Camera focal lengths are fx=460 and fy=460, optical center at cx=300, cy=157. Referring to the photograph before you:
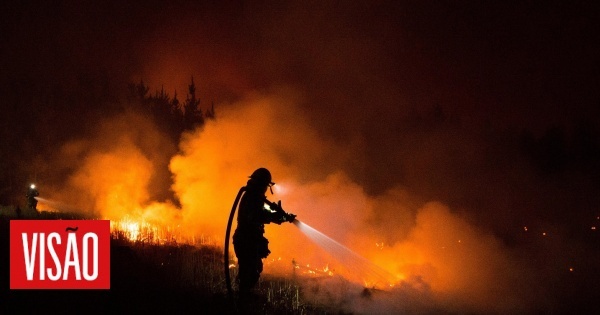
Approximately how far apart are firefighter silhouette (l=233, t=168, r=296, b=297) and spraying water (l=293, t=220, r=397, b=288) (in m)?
3.42

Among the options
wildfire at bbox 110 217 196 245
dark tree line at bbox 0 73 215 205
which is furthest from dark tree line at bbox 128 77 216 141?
wildfire at bbox 110 217 196 245

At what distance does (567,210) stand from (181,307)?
2107cm

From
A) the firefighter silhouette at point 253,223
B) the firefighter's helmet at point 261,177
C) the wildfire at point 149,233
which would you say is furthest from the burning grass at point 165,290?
the firefighter's helmet at point 261,177

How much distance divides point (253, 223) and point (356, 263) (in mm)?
6070

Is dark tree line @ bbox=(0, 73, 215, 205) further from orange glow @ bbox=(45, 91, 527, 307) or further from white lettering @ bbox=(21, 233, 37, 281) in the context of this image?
white lettering @ bbox=(21, 233, 37, 281)

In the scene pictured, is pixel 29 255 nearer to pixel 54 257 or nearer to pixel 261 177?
pixel 54 257

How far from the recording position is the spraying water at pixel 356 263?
10.4 m

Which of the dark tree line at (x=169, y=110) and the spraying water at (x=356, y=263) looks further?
the dark tree line at (x=169, y=110)

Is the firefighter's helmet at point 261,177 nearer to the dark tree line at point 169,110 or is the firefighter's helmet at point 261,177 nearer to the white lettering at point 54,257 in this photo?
the white lettering at point 54,257

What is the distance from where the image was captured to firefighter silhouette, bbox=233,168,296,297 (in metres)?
6.13

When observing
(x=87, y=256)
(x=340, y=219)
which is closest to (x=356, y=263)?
(x=340, y=219)

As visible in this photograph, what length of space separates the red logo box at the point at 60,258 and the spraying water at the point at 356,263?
14.8 feet

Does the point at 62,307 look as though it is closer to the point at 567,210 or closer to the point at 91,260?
the point at 91,260

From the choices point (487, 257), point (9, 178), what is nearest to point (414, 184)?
point (487, 257)
